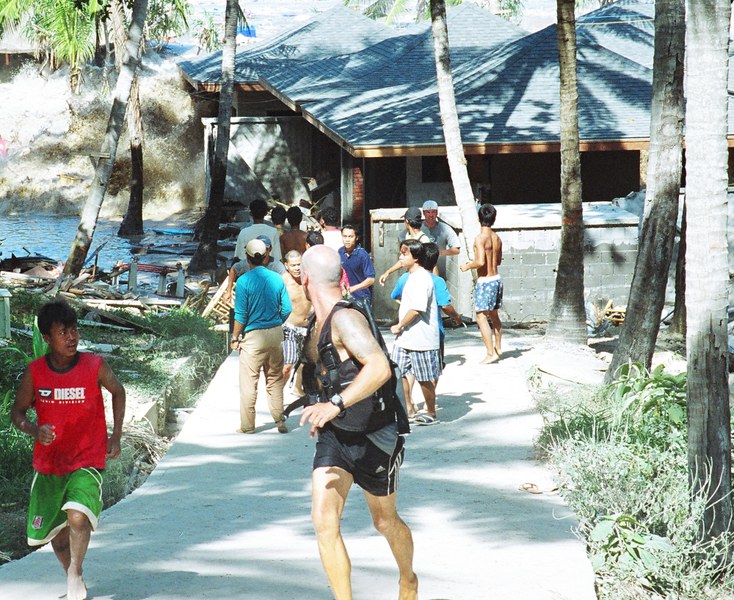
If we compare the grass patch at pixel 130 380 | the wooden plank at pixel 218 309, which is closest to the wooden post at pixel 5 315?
the grass patch at pixel 130 380

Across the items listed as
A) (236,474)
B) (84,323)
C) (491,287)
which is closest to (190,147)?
(84,323)

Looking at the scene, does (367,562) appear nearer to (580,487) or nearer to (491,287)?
(580,487)

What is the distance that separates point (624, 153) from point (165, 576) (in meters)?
17.8

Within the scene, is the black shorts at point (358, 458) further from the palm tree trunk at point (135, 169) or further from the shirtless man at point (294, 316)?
the palm tree trunk at point (135, 169)

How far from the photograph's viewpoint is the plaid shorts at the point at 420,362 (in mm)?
9016

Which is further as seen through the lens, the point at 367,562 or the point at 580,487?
the point at 580,487

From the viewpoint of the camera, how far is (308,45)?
35.9 m

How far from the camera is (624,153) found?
71.9ft

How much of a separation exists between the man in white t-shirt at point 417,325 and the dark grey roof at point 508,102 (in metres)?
10.3

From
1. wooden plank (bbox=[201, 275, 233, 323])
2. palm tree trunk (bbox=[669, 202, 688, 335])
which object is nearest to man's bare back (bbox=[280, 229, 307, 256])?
wooden plank (bbox=[201, 275, 233, 323])

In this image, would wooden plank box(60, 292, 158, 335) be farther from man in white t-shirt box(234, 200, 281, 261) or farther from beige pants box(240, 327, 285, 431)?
beige pants box(240, 327, 285, 431)

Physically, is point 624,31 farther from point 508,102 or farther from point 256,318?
point 256,318

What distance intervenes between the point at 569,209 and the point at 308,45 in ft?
79.9

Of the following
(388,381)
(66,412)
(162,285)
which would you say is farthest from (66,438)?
(162,285)
